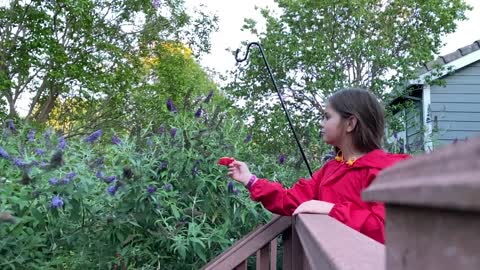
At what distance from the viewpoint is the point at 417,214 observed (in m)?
0.40

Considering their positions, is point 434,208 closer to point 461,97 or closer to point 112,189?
point 112,189

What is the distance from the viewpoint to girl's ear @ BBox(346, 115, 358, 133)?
2.48 m

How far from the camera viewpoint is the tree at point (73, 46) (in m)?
12.2

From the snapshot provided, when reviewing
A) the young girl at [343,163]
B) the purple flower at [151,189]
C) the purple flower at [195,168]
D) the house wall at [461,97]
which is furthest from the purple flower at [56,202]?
the house wall at [461,97]

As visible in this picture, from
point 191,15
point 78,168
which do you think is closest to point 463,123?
point 191,15

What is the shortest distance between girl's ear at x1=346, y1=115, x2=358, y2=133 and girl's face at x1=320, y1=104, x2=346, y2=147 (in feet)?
0.07

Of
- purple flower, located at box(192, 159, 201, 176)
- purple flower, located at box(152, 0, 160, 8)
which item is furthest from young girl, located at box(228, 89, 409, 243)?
purple flower, located at box(152, 0, 160, 8)

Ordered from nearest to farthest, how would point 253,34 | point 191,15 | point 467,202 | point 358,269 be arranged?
point 467,202, point 358,269, point 253,34, point 191,15

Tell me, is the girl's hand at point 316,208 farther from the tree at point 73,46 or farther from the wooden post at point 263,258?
the tree at point 73,46

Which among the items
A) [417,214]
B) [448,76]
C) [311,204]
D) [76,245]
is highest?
[448,76]

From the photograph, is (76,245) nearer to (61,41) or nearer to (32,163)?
(32,163)

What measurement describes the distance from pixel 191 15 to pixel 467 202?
1538cm

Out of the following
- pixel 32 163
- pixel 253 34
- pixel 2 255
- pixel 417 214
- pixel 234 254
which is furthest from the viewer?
pixel 253 34

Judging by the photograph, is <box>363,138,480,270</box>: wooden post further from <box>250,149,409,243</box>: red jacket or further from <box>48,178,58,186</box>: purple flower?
<box>48,178,58,186</box>: purple flower
